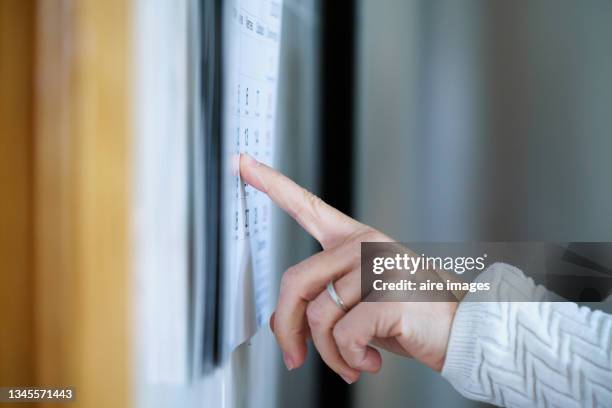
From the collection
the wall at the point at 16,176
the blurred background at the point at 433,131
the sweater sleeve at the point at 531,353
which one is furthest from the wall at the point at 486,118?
the wall at the point at 16,176

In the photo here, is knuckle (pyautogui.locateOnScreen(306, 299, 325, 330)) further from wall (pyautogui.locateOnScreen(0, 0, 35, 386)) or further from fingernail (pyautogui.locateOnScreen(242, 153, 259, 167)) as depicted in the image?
wall (pyautogui.locateOnScreen(0, 0, 35, 386))

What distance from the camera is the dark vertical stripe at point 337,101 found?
2.20 feet

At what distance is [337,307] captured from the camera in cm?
56

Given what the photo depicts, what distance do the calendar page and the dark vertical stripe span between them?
0.09 metres

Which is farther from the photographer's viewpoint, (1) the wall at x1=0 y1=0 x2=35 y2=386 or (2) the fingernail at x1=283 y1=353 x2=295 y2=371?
(2) the fingernail at x1=283 y1=353 x2=295 y2=371

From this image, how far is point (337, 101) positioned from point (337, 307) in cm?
25

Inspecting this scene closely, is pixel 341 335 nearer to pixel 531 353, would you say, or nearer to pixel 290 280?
pixel 290 280

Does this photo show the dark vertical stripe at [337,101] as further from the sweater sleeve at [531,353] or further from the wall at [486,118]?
the sweater sleeve at [531,353]

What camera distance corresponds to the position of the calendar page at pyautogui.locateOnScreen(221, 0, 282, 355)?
494 mm

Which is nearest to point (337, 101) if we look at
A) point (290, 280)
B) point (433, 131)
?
point (433, 131)

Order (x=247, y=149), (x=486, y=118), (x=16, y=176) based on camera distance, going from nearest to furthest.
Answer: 1. (x=16, y=176)
2. (x=247, y=149)
3. (x=486, y=118)

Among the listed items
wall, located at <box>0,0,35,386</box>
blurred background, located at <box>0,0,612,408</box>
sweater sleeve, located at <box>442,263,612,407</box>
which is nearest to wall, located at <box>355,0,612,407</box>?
blurred background, located at <box>0,0,612,408</box>

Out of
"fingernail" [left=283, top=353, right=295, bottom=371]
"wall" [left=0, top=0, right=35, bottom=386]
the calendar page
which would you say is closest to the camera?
"wall" [left=0, top=0, right=35, bottom=386]

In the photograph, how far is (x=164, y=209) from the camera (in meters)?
0.39
